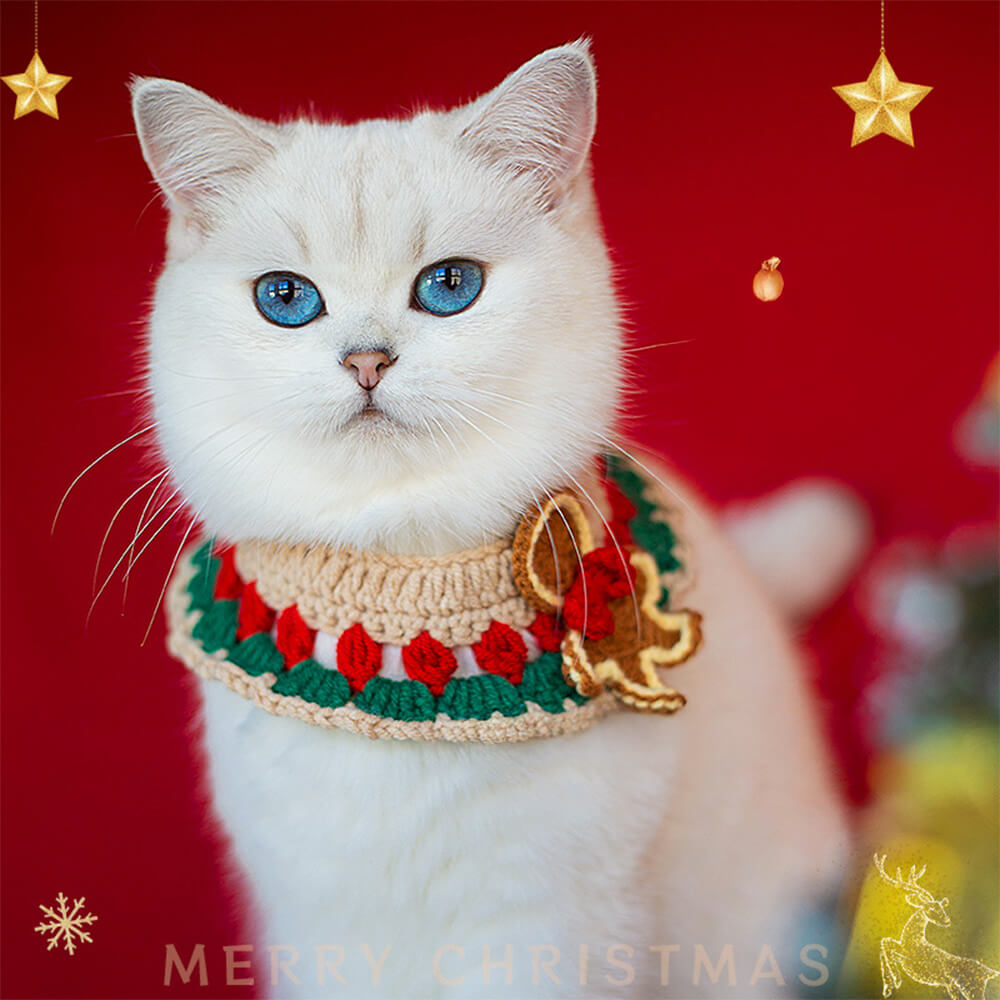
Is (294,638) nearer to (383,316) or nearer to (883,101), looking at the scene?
(383,316)

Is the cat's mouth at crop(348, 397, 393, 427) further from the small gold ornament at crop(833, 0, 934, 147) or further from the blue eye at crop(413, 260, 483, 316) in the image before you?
the small gold ornament at crop(833, 0, 934, 147)

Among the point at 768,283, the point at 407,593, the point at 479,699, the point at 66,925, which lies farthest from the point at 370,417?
the point at 66,925

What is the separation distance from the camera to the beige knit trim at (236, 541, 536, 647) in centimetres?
93

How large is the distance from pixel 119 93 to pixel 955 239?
3.54 ft

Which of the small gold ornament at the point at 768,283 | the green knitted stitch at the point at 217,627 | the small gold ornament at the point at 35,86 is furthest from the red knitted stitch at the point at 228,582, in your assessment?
the small gold ornament at the point at 768,283

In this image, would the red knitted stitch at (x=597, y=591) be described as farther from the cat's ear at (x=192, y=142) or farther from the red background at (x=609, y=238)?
the cat's ear at (x=192, y=142)

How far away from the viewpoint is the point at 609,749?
1.00 metres

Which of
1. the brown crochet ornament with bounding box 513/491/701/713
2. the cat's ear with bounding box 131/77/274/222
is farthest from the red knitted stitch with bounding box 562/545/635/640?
the cat's ear with bounding box 131/77/274/222

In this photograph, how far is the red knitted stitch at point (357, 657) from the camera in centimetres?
92

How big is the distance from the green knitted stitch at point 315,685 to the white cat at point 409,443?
0.06 meters

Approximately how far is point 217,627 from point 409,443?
296 millimetres

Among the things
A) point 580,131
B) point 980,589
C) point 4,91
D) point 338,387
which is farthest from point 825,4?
point 4,91

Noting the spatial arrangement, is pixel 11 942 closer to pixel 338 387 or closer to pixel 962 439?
pixel 338 387

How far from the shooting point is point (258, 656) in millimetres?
966
